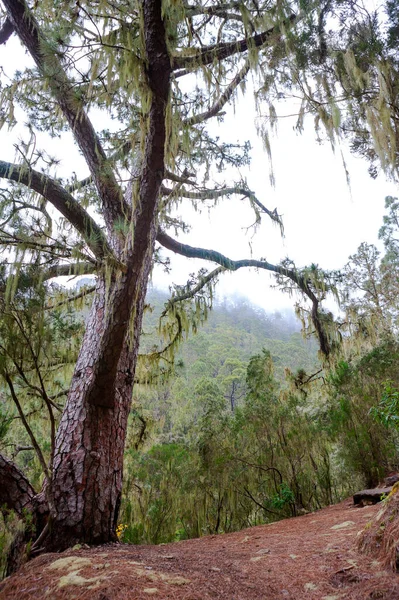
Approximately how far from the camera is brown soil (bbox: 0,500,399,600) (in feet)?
4.62

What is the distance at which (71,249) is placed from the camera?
2.35 metres

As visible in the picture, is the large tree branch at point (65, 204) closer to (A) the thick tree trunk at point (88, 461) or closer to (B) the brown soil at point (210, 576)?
(A) the thick tree trunk at point (88, 461)

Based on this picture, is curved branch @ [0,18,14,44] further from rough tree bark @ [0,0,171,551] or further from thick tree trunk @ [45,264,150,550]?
thick tree trunk @ [45,264,150,550]

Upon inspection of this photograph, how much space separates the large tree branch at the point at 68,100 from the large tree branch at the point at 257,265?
55.5 inches

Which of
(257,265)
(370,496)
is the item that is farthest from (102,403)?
(257,265)

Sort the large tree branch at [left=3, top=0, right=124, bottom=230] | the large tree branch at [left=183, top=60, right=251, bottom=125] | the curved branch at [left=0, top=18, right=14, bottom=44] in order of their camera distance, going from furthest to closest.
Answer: the large tree branch at [left=183, top=60, right=251, bottom=125] → the curved branch at [left=0, top=18, right=14, bottom=44] → the large tree branch at [left=3, top=0, right=124, bottom=230]

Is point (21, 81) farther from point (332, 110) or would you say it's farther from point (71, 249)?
point (332, 110)

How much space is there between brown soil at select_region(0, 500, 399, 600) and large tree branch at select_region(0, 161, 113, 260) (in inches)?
70.6

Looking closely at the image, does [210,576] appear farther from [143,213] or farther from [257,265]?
[257,265]

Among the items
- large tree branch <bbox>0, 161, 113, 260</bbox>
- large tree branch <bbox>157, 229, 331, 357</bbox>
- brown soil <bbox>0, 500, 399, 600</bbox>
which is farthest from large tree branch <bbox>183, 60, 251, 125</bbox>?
brown soil <bbox>0, 500, 399, 600</bbox>

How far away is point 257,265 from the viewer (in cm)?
535

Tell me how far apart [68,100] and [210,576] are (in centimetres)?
318

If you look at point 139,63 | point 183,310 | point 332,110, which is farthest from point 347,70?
point 183,310

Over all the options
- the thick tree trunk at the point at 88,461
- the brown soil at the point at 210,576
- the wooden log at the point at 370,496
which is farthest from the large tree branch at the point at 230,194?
the brown soil at the point at 210,576
